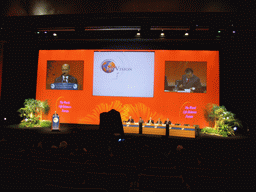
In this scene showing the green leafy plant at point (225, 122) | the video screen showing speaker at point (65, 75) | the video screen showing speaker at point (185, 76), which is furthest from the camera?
the video screen showing speaker at point (65, 75)

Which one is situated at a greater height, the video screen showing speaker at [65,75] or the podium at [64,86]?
the video screen showing speaker at [65,75]

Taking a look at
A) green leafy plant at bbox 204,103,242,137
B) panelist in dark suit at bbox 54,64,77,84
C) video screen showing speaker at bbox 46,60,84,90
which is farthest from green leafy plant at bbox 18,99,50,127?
green leafy plant at bbox 204,103,242,137

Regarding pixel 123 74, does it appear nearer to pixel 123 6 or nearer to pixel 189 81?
pixel 189 81

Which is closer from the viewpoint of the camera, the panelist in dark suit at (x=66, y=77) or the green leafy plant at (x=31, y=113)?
the green leafy plant at (x=31, y=113)

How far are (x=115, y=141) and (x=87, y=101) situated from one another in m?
4.88

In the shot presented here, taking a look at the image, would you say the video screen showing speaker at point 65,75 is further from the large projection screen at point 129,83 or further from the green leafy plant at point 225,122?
the green leafy plant at point 225,122

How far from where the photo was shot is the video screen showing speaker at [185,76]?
7.85 meters

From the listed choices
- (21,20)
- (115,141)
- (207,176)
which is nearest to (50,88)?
(21,20)

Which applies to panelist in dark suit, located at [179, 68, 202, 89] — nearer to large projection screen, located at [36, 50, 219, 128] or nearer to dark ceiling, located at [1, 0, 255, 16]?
large projection screen, located at [36, 50, 219, 128]

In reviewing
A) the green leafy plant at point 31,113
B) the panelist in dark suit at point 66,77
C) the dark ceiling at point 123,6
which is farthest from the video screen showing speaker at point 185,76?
the green leafy plant at point 31,113

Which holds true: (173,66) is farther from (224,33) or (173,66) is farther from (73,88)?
(73,88)

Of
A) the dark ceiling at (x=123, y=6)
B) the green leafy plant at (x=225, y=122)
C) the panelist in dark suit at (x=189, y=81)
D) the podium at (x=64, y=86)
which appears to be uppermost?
the dark ceiling at (x=123, y=6)

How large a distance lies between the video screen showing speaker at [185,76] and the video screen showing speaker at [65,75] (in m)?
4.53

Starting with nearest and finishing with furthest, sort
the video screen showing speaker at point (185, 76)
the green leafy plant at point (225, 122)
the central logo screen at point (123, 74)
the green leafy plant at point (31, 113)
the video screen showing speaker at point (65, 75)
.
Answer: the green leafy plant at point (225, 122)
the green leafy plant at point (31, 113)
the video screen showing speaker at point (185, 76)
the central logo screen at point (123, 74)
the video screen showing speaker at point (65, 75)
